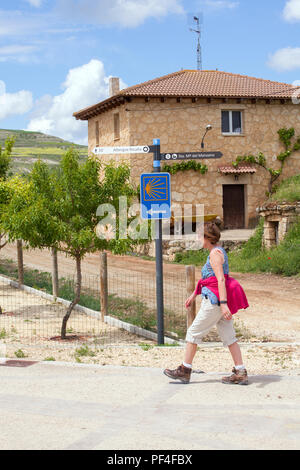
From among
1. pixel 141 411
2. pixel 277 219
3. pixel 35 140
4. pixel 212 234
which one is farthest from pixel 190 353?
pixel 35 140

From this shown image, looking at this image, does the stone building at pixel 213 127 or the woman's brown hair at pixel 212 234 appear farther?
the stone building at pixel 213 127

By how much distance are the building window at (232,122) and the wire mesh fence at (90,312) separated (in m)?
11.4

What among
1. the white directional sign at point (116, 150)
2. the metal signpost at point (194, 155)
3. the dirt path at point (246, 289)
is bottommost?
the dirt path at point (246, 289)

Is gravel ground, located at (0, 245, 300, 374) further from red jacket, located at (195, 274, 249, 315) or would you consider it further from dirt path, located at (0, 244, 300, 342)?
red jacket, located at (195, 274, 249, 315)

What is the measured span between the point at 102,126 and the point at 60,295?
15.8 m

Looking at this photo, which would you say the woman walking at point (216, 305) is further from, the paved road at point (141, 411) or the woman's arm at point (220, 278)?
the paved road at point (141, 411)

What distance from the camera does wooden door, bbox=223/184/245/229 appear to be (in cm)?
2691

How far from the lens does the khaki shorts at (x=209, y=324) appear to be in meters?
6.38

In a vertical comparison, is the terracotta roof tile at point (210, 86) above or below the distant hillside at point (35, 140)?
below

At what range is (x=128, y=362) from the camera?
766cm

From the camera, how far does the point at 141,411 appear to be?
5.50m

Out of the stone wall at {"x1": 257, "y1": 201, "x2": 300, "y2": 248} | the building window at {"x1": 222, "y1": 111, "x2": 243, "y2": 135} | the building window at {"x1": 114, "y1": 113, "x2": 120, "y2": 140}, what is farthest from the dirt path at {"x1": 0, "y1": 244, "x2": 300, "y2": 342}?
the building window at {"x1": 222, "y1": 111, "x2": 243, "y2": 135}

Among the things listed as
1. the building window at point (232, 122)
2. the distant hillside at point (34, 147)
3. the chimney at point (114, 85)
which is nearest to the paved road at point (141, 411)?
the building window at point (232, 122)
